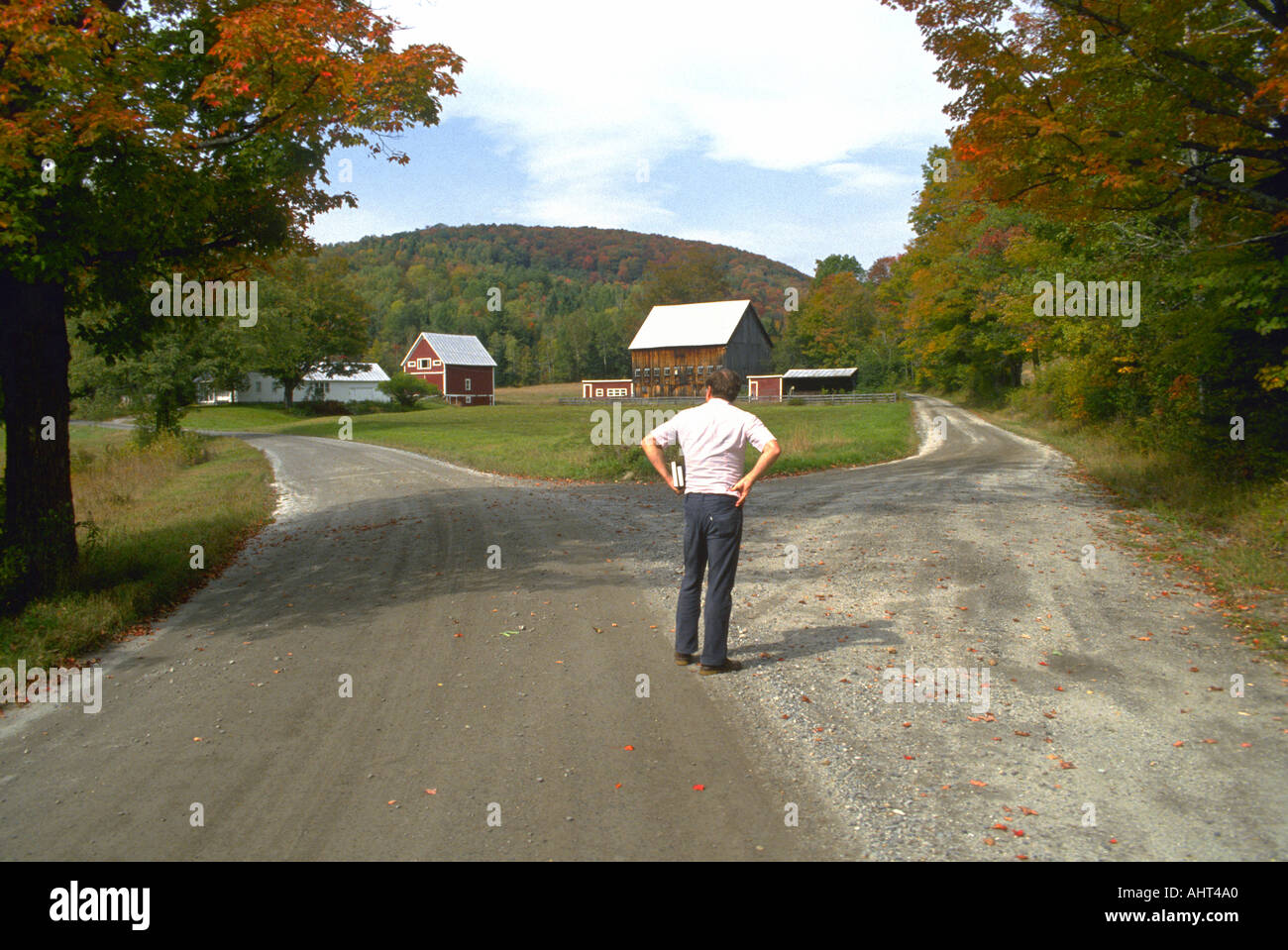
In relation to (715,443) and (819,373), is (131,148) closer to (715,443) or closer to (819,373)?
(715,443)

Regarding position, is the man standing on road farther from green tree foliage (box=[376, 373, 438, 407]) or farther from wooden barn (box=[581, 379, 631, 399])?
wooden barn (box=[581, 379, 631, 399])

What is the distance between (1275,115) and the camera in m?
11.1

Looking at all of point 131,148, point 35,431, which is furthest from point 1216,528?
point 35,431

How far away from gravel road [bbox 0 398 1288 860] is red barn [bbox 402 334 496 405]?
73.5m

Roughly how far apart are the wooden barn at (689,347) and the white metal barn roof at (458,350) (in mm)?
17658

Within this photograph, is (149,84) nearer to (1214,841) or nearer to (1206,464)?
(1214,841)

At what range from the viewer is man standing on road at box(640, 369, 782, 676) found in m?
6.40

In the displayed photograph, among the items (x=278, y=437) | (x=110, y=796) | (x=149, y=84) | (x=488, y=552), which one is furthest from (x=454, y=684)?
(x=278, y=437)

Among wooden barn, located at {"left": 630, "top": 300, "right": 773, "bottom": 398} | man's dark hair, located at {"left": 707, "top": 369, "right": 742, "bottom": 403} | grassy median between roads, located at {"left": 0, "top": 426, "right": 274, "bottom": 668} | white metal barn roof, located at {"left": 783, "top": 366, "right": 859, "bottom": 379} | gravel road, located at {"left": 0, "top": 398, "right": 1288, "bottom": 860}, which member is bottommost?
gravel road, located at {"left": 0, "top": 398, "right": 1288, "bottom": 860}

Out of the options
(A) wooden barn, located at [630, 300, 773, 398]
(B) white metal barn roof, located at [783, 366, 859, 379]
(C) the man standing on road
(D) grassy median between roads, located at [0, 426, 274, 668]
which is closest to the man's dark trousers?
(C) the man standing on road

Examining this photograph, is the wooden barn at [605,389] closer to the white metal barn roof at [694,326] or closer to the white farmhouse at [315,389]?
the white metal barn roof at [694,326]

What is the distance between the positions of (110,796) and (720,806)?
3.51 m

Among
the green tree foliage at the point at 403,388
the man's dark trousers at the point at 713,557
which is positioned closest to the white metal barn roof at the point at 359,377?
the green tree foliage at the point at 403,388

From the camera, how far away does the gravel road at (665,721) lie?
4.17 metres
